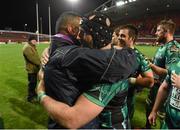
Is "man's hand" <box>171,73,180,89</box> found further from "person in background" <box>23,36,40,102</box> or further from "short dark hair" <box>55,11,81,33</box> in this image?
"person in background" <box>23,36,40,102</box>

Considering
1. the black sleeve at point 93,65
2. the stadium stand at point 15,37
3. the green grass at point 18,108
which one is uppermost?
the black sleeve at point 93,65

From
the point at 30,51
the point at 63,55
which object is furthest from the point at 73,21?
the point at 30,51

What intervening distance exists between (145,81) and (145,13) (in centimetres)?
5127

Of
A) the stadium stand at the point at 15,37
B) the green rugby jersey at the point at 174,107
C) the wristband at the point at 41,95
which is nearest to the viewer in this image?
the wristband at the point at 41,95

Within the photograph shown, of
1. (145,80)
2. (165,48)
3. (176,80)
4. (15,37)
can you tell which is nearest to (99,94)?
(176,80)

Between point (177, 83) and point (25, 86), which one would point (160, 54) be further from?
point (25, 86)

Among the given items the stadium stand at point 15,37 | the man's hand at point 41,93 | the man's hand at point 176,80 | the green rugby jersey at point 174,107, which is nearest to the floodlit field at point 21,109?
the green rugby jersey at point 174,107

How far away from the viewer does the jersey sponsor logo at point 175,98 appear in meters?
3.41

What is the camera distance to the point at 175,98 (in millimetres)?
3449

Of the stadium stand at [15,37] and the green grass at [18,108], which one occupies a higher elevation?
the green grass at [18,108]

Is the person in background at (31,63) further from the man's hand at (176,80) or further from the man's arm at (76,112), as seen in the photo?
the man's arm at (76,112)

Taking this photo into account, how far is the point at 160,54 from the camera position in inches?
220

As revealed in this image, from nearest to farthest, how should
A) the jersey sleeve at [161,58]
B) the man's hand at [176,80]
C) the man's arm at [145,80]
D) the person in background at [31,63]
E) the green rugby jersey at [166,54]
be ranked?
the man's hand at [176,80], the man's arm at [145,80], the green rugby jersey at [166,54], the jersey sleeve at [161,58], the person in background at [31,63]

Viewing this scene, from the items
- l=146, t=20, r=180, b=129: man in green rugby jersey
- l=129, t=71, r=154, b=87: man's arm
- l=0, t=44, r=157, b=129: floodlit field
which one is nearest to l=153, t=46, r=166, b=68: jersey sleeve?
l=146, t=20, r=180, b=129: man in green rugby jersey
